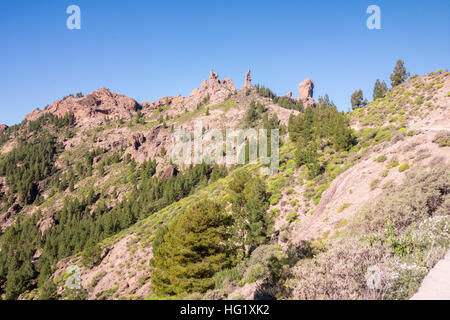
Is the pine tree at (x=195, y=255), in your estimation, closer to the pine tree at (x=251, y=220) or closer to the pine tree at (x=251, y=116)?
the pine tree at (x=251, y=220)

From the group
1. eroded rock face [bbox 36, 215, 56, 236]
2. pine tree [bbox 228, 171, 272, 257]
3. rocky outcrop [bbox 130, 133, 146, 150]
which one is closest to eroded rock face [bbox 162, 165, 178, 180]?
rocky outcrop [bbox 130, 133, 146, 150]

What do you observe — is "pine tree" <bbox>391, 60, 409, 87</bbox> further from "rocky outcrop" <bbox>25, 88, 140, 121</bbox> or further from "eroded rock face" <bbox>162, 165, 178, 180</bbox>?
"rocky outcrop" <bbox>25, 88, 140, 121</bbox>

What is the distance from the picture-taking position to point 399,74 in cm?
5497

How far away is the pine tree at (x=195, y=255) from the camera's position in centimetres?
1580

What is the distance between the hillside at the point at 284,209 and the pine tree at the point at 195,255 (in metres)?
0.63

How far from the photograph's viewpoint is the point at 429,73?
42656 mm

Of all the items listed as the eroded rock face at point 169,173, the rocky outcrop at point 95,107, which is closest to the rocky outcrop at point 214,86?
the rocky outcrop at point 95,107

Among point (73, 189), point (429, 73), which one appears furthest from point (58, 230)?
point (429, 73)

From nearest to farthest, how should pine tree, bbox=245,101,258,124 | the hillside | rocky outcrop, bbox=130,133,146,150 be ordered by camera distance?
1. the hillside
2. pine tree, bbox=245,101,258,124
3. rocky outcrop, bbox=130,133,146,150

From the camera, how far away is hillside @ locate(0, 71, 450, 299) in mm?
8430
